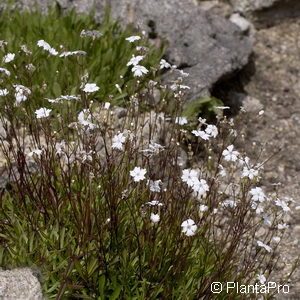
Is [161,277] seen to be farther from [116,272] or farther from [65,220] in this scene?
[65,220]

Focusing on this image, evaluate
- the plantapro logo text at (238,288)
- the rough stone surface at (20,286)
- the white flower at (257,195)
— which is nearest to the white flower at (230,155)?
the white flower at (257,195)

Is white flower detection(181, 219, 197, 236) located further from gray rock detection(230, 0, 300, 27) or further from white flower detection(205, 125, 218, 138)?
gray rock detection(230, 0, 300, 27)

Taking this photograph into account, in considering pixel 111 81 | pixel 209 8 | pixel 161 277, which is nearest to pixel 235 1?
pixel 209 8

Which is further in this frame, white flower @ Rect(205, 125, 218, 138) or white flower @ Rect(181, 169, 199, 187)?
white flower @ Rect(205, 125, 218, 138)

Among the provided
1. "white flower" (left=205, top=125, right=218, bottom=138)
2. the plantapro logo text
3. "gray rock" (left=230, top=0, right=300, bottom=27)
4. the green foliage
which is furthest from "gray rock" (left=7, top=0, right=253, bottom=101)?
the plantapro logo text

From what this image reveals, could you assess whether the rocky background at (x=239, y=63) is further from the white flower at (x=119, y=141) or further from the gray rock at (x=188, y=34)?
the white flower at (x=119, y=141)

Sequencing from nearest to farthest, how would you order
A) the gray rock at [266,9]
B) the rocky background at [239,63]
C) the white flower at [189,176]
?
the white flower at [189,176] < the rocky background at [239,63] < the gray rock at [266,9]
